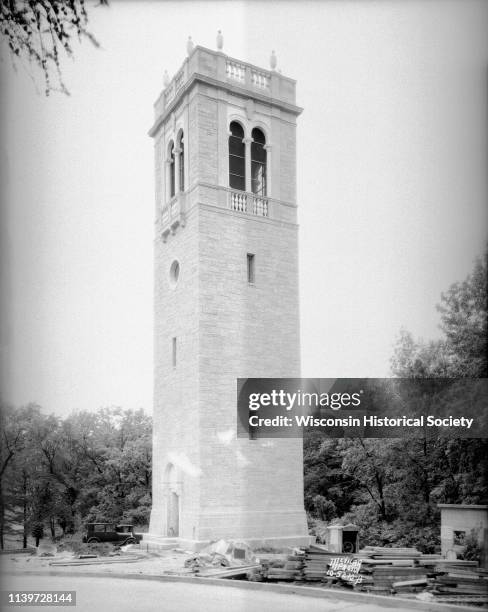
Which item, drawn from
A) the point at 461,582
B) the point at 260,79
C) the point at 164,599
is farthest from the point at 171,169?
the point at 461,582

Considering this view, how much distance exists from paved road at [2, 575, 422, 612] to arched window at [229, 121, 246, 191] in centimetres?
559

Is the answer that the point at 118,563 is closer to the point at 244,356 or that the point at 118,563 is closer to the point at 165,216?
the point at 244,356

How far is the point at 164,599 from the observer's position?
24.7ft

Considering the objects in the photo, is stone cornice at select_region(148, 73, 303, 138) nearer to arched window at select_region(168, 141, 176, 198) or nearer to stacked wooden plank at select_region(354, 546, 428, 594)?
arched window at select_region(168, 141, 176, 198)

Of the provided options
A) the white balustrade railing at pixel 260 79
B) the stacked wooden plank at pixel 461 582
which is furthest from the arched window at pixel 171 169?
the stacked wooden plank at pixel 461 582

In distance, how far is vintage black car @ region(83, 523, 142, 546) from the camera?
31.8ft

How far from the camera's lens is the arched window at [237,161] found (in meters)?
11.2

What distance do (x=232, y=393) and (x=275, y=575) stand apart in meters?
2.13

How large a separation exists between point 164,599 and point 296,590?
1357 millimetres

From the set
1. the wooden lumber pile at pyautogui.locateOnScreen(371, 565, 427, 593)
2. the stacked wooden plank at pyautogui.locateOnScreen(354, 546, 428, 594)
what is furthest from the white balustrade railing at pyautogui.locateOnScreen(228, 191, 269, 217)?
the wooden lumber pile at pyautogui.locateOnScreen(371, 565, 427, 593)

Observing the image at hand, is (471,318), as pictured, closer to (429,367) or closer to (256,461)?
(429,367)

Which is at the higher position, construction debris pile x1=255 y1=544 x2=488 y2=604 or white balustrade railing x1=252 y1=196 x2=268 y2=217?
white balustrade railing x1=252 y1=196 x2=268 y2=217

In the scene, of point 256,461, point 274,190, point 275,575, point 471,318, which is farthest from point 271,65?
point 275,575

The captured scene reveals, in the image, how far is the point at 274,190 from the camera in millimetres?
10914
